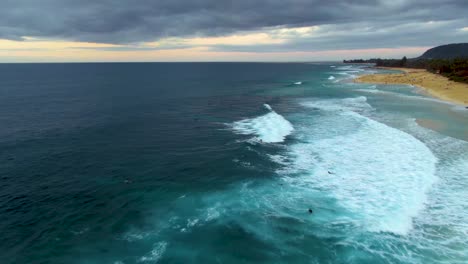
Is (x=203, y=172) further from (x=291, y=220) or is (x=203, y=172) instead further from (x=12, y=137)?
(x=12, y=137)

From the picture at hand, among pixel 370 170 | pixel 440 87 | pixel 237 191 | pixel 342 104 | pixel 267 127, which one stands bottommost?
pixel 237 191

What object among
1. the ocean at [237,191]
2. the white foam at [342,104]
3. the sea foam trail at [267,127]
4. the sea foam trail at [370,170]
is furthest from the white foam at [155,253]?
the white foam at [342,104]

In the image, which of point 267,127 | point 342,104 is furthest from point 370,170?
point 342,104

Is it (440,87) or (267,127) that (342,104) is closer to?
(267,127)

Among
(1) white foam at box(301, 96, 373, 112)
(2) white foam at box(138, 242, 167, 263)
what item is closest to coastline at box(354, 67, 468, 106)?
(1) white foam at box(301, 96, 373, 112)

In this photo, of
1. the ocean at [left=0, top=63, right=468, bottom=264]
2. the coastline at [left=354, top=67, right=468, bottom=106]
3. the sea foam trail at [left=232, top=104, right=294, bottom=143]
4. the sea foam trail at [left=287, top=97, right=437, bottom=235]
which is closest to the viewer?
the ocean at [left=0, top=63, right=468, bottom=264]

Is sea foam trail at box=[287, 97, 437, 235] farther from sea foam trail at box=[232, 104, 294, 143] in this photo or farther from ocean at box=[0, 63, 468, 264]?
sea foam trail at box=[232, 104, 294, 143]
